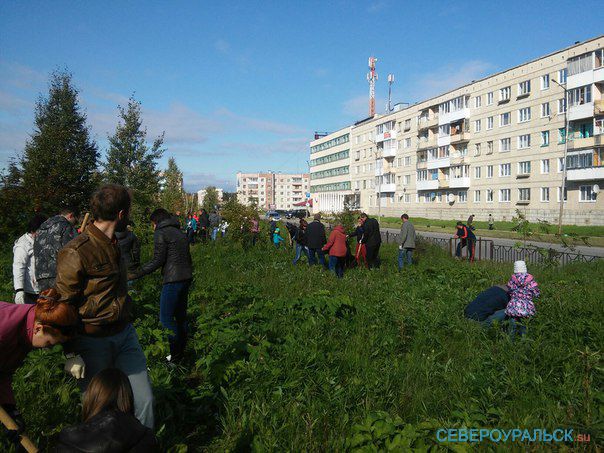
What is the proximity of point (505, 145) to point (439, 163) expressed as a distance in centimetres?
951

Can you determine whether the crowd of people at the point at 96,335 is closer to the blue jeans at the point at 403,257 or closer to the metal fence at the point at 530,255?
the blue jeans at the point at 403,257

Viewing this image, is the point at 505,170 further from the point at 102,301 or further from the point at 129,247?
the point at 102,301

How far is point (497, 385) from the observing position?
4.22 m

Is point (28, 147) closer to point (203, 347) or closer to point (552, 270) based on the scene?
point (203, 347)

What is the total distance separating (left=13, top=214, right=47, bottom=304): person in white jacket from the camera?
18.3 feet

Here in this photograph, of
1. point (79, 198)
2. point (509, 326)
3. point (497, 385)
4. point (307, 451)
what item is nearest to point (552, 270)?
point (509, 326)

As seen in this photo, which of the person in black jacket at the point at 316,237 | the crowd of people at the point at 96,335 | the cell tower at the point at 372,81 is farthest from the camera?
the cell tower at the point at 372,81

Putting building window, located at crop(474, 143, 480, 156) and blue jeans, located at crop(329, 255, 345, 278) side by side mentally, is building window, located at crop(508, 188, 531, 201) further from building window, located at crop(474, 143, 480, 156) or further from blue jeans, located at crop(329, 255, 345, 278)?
blue jeans, located at crop(329, 255, 345, 278)

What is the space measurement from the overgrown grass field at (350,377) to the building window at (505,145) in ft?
143

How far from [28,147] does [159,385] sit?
1839 centimetres

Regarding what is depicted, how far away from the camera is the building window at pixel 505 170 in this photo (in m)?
46.9

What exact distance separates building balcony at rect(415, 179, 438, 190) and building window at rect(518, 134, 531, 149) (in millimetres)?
12447

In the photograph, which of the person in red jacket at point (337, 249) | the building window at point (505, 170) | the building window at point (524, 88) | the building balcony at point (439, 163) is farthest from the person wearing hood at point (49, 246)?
the building balcony at point (439, 163)

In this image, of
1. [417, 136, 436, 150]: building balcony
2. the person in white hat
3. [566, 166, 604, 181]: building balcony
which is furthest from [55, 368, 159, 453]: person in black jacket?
[417, 136, 436, 150]: building balcony
